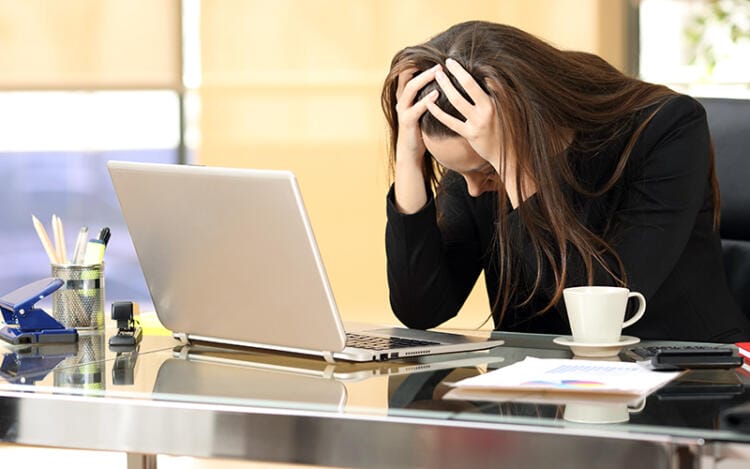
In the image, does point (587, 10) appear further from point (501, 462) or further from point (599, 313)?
point (501, 462)

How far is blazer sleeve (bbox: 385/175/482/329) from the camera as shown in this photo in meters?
1.79

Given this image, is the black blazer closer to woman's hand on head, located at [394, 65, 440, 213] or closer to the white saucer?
woman's hand on head, located at [394, 65, 440, 213]

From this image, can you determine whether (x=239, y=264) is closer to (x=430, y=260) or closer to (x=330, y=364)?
(x=330, y=364)

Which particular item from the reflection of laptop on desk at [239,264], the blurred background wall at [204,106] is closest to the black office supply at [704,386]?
the reflection of laptop on desk at [239,264]

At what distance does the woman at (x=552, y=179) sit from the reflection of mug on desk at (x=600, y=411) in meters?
0.55

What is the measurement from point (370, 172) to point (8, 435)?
2913mm

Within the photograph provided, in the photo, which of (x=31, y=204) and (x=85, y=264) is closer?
(x=85, y=264)

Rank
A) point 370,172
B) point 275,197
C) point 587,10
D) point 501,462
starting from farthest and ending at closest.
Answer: point 370,172 < point 587,10 < point 275,197 < point 501,462

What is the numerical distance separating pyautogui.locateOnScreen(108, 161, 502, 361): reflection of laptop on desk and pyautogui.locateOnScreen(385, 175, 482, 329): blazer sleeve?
12.5 inches

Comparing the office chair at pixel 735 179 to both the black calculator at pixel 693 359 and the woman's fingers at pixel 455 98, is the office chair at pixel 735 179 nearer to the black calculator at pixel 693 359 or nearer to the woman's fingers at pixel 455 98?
the woman's fingers at pixel 455 98

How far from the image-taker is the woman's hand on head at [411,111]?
1638 mm

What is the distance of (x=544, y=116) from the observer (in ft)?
5.35

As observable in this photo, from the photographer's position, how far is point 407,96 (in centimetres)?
166

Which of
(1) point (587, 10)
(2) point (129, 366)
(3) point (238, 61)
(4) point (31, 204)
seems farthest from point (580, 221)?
(4) point (31, 204)
